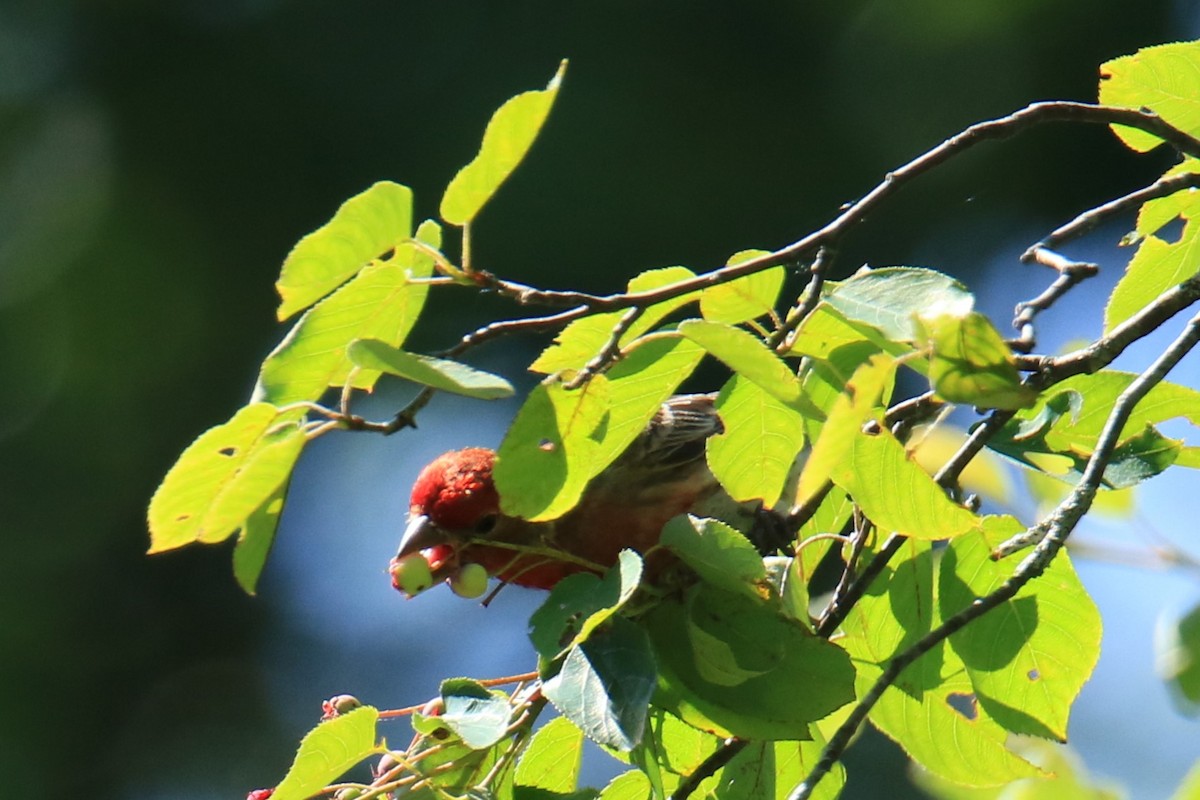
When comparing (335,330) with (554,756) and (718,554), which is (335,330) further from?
(554,756)

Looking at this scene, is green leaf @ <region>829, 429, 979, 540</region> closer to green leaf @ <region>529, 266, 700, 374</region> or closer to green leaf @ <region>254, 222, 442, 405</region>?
green leaf @ <region>529, 266, 700, 374</region>

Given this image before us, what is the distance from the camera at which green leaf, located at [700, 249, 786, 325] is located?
1632 millimetres

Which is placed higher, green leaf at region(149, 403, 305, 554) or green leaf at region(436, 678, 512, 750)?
green leaf at region(149, 403, 305, 554)

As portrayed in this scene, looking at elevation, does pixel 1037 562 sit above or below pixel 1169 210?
below

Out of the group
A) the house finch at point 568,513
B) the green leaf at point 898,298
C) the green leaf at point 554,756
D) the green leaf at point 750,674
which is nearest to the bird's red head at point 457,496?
the house finch at point 568,513

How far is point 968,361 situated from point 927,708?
32.7 inches

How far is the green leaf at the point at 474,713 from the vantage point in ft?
5.25

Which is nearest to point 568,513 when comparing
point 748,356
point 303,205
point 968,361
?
point 748,356

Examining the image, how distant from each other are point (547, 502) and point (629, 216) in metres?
7.19

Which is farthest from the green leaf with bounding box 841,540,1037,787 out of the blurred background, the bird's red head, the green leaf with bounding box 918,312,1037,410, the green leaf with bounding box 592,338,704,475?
the blurred background

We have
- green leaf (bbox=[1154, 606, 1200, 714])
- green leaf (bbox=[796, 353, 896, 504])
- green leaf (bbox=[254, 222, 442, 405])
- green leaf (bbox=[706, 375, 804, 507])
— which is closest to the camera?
green leaf (bbox=[796, 353, 896, 504])

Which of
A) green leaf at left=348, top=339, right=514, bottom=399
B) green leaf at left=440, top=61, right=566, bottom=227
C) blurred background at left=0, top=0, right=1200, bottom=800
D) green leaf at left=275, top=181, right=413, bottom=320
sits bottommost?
blurred background at left=0, top=0, right=1200, bottom=800

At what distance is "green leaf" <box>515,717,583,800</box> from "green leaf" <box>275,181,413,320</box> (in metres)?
0.72

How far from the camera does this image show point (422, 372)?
1327mm
